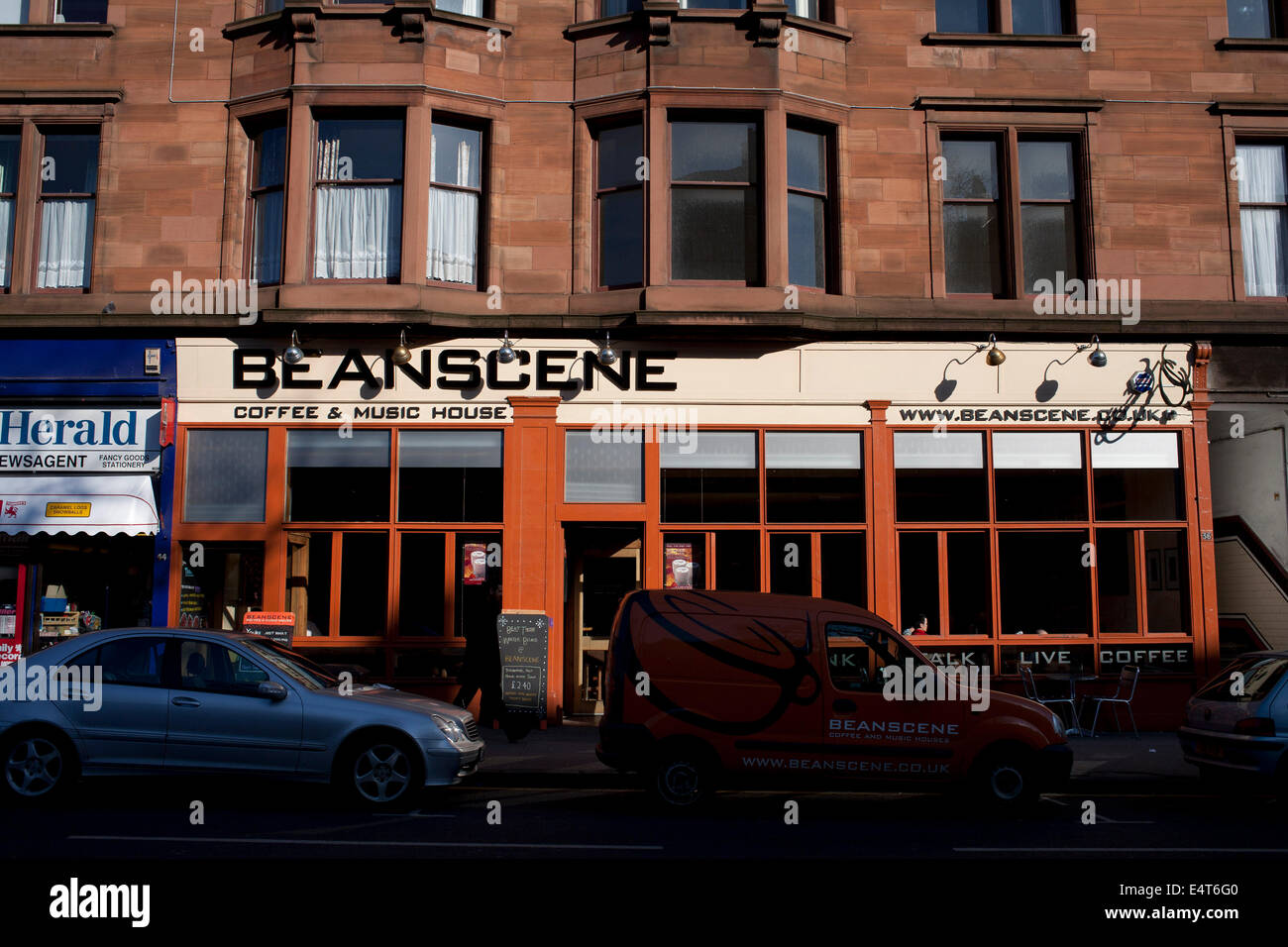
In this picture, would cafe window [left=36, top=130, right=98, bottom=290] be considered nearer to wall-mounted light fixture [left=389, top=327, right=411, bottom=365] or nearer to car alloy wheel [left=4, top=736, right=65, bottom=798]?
wall-mounted light fixture [left=389, top=327, right=411, bottom=365]

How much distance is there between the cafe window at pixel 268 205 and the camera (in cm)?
1661

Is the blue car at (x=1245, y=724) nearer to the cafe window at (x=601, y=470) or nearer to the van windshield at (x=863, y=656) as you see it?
the van windshield at (x=863, y=656)

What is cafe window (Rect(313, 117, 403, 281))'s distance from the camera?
16438mm

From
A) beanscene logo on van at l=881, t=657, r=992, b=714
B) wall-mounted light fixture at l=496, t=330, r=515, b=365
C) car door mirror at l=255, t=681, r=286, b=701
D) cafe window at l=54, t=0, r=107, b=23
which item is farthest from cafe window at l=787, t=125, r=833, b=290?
cafe window at l=54, t=0, r=107, b=23

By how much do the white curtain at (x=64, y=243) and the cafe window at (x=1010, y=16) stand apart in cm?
1323

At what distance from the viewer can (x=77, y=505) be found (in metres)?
15.7

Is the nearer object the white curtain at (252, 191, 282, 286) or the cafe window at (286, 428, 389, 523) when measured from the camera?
the cafe window at (286, 428, 389, 523)

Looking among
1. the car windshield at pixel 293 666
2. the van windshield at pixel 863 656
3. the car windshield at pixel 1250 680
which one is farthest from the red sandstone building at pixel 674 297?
the van windshield at pixel 863 656

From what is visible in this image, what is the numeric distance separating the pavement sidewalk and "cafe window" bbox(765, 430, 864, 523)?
4.19 meters

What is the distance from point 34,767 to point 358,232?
9.03m

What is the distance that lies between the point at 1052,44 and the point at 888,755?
39.2 ft
